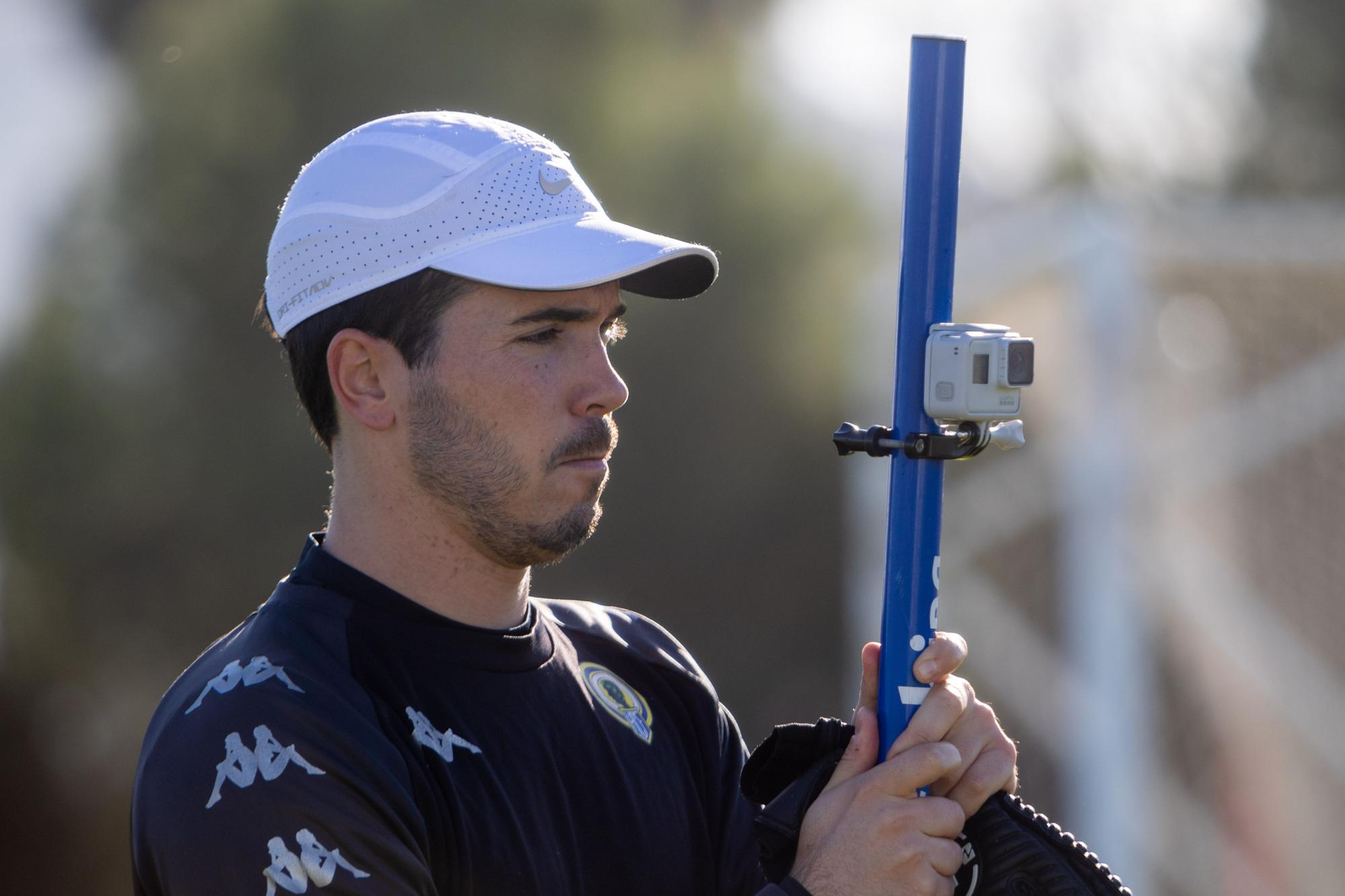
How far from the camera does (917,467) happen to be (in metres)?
1.88

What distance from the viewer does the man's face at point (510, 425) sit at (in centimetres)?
207

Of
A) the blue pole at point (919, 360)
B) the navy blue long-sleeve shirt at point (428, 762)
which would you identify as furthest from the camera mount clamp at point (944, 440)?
the navy blue long-sleeve shirt at point (428, 762)

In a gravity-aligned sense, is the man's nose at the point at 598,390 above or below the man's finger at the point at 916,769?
above

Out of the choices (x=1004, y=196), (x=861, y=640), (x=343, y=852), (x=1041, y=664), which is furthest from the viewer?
(x=1004, y=196)

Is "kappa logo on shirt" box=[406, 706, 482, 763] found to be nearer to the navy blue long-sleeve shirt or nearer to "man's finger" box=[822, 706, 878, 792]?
the navy blue long-sleeve shirt

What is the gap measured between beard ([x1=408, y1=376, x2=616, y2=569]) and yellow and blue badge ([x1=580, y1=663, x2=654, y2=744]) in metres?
0.26

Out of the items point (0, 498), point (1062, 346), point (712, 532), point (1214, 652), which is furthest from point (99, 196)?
point (1214, 652)

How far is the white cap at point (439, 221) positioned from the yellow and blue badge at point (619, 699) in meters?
0.65

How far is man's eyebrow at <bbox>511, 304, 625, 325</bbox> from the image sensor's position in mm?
2094

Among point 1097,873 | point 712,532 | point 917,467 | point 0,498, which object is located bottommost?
point 712,532

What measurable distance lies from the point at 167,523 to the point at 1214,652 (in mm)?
9183

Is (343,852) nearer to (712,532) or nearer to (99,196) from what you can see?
(99,196)

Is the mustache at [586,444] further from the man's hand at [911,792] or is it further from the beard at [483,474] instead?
the man's hand at [911,792]

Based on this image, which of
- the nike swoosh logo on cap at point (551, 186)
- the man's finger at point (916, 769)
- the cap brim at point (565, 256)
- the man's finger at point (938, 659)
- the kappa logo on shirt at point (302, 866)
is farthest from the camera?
the nike swoosh logo on cap at point (551, 186)
